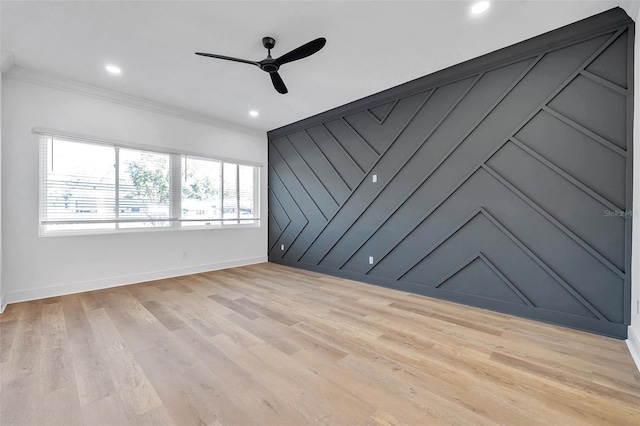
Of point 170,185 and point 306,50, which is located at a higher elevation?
point 306,50

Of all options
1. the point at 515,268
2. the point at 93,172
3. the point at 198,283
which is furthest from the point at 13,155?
the point at 515,268

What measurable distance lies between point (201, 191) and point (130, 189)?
3.62ft

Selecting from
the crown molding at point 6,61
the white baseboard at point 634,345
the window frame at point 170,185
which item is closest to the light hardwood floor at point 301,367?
the white baseboard at point 634,345

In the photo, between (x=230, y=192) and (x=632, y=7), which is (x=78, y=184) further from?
(x=632, y=7)

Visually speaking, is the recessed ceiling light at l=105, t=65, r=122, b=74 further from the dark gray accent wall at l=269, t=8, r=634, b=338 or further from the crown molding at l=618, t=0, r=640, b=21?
the crown molding at l=618, t=0, r=640, b=21

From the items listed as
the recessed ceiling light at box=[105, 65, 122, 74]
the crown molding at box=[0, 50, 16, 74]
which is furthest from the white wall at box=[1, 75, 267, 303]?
the recessed ceiling light at box=[105, 65, 122, 74]

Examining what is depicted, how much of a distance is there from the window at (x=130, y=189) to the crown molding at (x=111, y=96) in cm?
66

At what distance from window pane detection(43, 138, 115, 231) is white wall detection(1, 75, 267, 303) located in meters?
0.15

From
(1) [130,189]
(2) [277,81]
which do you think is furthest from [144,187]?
(2) [277,81]

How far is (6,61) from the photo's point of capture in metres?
2.98

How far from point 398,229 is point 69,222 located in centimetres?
447

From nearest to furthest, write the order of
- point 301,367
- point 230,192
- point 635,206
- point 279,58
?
point 301,367 → point 635,206 → point 279,58 → point 230,192

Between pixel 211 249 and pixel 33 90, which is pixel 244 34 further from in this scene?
pixel 211 249

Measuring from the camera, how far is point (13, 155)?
128 inches
